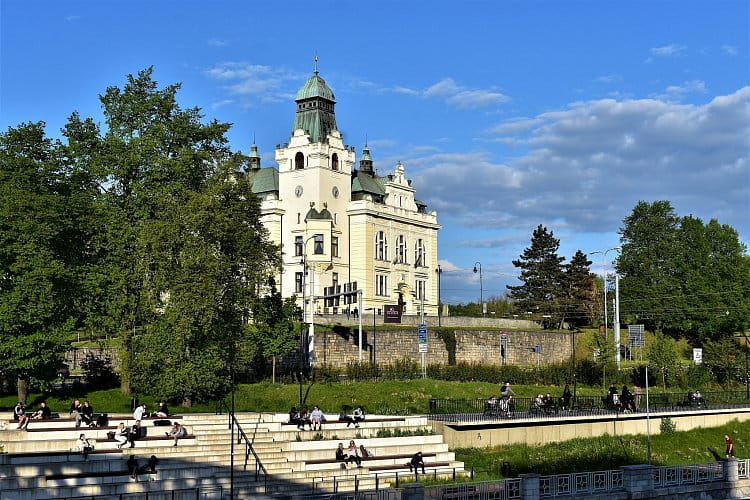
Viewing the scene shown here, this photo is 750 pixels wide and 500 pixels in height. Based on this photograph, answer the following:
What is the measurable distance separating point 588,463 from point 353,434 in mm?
10300

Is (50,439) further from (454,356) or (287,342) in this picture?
(454,356)

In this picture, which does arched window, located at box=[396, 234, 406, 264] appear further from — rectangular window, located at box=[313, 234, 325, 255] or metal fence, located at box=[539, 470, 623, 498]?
metal fence, located at box=[539, 470, 623, 498]

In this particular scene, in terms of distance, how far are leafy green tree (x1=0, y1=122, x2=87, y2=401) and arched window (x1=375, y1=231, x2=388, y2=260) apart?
43816 mm

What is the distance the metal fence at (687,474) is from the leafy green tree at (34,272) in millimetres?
26382

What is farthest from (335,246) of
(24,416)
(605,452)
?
(24,416)

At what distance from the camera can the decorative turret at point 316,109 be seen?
88.9m

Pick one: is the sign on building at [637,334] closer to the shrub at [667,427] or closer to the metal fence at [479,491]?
the shrub at [667,427]

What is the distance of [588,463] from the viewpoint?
40.4 metres

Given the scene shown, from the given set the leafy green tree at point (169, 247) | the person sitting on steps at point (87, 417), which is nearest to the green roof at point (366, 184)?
the leafy green tree at point (169, 247)

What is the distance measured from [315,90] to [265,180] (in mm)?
9607

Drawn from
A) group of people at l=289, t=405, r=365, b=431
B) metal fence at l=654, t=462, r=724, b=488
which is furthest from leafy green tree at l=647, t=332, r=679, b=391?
group of people at l=289, t=405, r=365, b=431

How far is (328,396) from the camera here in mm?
50844

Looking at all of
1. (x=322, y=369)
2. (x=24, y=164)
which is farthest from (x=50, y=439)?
(x=322, y=369)

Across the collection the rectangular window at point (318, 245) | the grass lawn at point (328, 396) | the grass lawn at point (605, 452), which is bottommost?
the grass lawn at point (605, 452)
